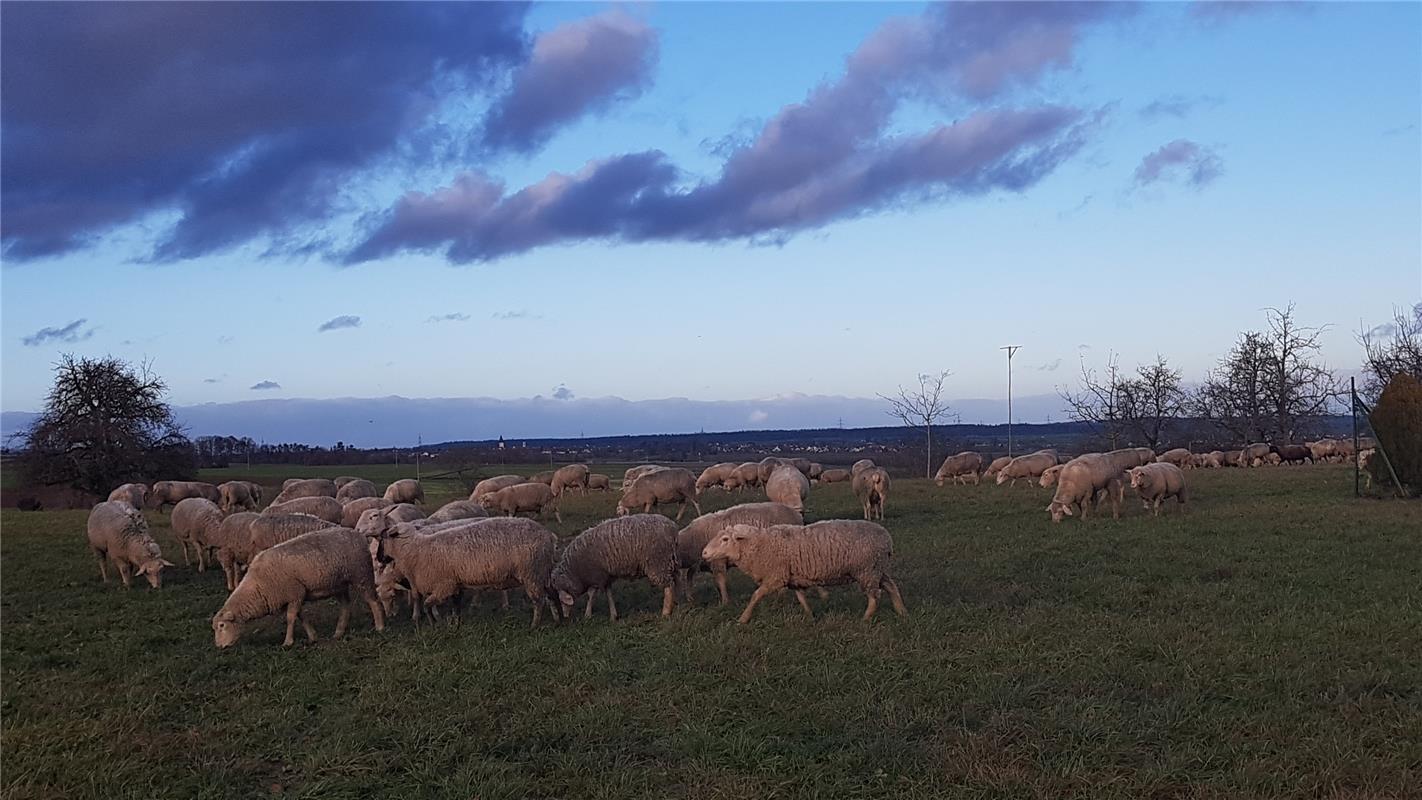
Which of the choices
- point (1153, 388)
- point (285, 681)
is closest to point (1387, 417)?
point (285, 681)

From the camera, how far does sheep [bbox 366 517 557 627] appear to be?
10.6 m

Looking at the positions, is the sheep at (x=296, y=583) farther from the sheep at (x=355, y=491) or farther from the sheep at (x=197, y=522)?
the sheep at (x=355, y=491)

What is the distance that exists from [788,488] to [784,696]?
13.8 metres

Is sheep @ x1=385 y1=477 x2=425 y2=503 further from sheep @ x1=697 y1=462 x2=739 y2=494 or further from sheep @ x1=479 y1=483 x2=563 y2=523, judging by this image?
sheep @ x1=697 y1=462 x2=739 y2=494

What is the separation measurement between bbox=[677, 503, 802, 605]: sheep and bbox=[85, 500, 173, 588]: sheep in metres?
7.90

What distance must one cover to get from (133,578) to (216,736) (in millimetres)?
9388

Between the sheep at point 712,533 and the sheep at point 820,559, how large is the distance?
29.8 inches

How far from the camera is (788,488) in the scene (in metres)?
21.0

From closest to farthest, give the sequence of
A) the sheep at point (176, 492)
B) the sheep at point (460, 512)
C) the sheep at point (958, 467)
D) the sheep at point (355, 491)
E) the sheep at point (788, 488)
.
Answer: the sheep at point (460, 512)
the sheep at point (788, 488)
the sheep at point (355, 491)
the sheep at point (176, 492)
the sheep at point (958, 467)

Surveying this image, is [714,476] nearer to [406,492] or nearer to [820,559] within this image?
[406,492]

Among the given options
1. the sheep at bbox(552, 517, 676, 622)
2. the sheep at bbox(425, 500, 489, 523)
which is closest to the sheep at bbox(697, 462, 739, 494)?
the sheep at bbox(425, 500, 489, 523)

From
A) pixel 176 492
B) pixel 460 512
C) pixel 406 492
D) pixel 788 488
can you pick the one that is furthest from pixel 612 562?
pixel 176 492

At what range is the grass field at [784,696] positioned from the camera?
19.1ft

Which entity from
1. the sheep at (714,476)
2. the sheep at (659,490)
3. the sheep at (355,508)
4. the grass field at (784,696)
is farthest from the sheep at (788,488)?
the sheep at (355,508)
